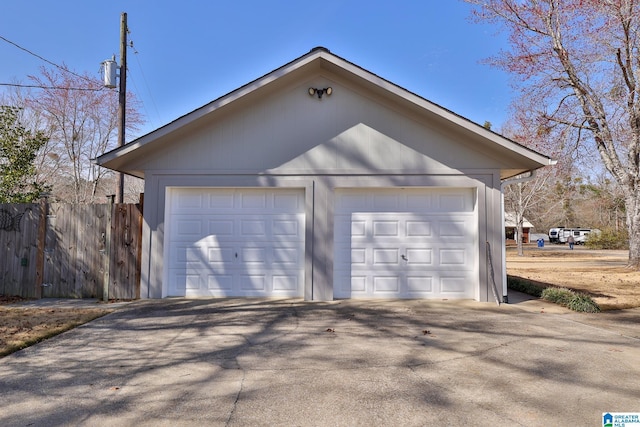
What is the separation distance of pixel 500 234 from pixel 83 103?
2104 cm

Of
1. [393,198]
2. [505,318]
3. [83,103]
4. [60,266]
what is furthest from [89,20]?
[505,318]

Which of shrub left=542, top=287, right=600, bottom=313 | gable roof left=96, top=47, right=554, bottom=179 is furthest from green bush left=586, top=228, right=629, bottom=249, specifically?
gable roof left=96, top=47, right=554, bottom=179

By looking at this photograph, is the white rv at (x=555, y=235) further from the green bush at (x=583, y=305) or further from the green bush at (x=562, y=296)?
the green bush at (x=583, y=305)

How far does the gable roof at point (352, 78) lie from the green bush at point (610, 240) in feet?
120

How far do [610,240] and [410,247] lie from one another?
37.9m

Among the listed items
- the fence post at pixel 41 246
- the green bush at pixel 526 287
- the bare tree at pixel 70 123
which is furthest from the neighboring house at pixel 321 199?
the bare tree at pixel 70 123

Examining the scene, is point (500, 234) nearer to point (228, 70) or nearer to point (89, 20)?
point (228, 70)

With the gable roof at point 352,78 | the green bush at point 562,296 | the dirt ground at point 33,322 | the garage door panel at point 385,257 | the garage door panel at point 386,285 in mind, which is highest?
the gable roof at point 352,78

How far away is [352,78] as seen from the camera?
793 cm

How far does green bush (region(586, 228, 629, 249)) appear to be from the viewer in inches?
1399

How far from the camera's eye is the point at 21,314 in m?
6.63

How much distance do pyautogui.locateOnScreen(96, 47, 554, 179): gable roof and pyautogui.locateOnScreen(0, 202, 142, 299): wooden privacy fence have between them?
1344 millimetres

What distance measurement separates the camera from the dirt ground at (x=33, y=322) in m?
5.05

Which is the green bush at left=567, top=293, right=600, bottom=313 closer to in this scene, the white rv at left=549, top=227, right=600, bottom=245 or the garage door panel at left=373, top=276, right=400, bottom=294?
the garage door panel at left=373, top=276, right=400, bottom=294
